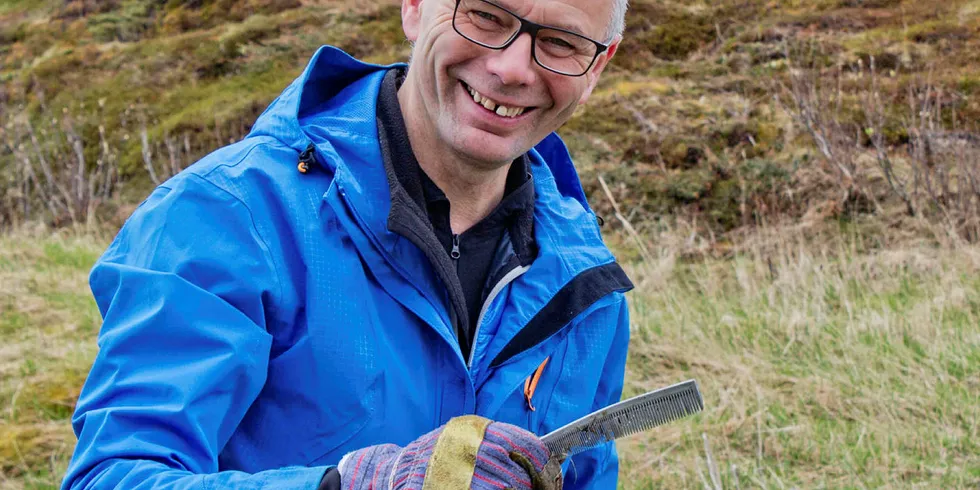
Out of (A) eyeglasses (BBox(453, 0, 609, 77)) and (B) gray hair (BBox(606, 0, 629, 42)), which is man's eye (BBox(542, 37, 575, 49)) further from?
(B) gray hair (BBox(606, 0, 629, 42))

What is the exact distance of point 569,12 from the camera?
2035 millimetres

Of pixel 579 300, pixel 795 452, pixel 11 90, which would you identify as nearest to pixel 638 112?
pixel 795 452

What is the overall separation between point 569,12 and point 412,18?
1.40 ft

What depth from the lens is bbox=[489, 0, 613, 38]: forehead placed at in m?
1.98

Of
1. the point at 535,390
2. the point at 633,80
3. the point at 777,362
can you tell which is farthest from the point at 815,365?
the point at 633,80

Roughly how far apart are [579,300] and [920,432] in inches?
88.5

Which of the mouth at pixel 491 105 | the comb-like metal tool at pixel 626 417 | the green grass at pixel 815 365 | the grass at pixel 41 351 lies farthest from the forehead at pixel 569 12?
the grass at pixel 41 351

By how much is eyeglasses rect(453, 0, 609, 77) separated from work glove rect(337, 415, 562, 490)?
89 cm

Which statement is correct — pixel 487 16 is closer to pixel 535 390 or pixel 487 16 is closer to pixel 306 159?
pixel 306 159

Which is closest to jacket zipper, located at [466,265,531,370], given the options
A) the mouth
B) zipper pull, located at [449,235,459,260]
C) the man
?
the man

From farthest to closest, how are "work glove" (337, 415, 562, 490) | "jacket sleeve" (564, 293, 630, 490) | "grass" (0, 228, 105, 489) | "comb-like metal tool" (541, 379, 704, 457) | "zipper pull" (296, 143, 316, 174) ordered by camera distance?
"grass" (0, 228, 105, 489), "jacket sleeve" (564, 293, 630, 490), "zipper pull" (296, 143, 316, 174), "comb-like metal tool" (541, 379, 704, 457), "work glove" (337, 415, 562, 490)

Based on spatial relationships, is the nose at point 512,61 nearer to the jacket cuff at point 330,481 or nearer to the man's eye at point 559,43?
the man's eye at point 559,43

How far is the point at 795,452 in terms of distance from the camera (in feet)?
12.4

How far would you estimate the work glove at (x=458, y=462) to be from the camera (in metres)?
1.42
